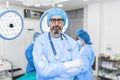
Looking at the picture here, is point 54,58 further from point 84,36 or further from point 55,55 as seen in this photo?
point 84,36

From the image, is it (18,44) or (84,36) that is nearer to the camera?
(84,36)

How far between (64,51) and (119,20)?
11.5ft

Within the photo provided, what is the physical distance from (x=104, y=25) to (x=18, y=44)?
3.07 meters

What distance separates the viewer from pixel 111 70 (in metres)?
4.37

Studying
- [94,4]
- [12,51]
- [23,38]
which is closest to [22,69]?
[12,51]

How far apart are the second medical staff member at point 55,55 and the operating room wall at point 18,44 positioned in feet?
12.0

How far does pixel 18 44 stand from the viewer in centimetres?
495

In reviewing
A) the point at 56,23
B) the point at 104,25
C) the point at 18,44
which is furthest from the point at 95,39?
the point at 56,23

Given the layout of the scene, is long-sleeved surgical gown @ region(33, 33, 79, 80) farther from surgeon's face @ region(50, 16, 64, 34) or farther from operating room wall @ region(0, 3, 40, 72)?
Result: operating room wall @ region(0, 3, 40, 72)

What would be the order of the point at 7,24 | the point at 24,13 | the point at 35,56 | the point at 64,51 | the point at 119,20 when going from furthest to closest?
the point at 24,13
the point at 119,20
the point at 7,24
the point at 64,51
the point at 35,56

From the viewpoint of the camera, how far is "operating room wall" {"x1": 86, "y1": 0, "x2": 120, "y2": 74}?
14.2ft

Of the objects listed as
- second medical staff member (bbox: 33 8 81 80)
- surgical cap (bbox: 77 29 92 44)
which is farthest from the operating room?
second medical staff member (bbox: 33 8 81 80)

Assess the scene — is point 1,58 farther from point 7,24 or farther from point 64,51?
point 64,51

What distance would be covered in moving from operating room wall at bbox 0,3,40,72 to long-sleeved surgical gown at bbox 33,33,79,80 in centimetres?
366
